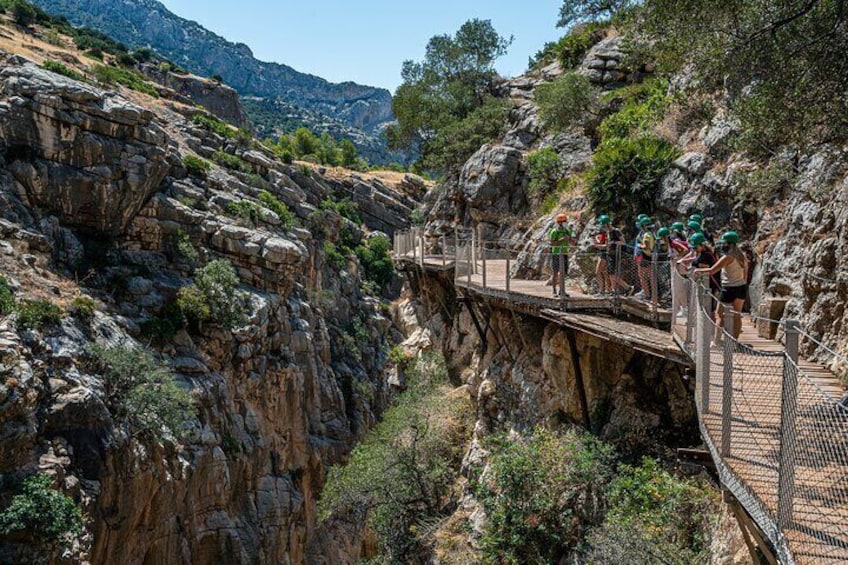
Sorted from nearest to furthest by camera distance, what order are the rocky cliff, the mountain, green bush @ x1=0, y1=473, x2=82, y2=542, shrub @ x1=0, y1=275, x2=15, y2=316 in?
green bush @ x1=0, y1=473, x2=82, y2=542 < the rocky cliff < shrub @ x1=0, y1=275, x2=15, y2=316 < the mountain

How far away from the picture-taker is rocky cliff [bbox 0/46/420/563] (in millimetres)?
16484

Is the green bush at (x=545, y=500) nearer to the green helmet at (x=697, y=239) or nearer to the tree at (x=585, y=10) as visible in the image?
the green helmet at (x=697, y=239)

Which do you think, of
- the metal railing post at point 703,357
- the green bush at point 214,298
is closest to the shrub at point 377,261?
the green bush at point 214,298

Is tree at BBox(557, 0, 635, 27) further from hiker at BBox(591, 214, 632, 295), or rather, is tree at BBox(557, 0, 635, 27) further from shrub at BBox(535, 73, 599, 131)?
hiker at BBox(591, 214, 632, 295)

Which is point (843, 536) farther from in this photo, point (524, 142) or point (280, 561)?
point (280, 561)

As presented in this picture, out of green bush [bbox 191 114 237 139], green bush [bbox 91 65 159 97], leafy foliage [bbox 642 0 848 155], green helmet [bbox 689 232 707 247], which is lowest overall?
green helmet [bbox 689 232 707 247]

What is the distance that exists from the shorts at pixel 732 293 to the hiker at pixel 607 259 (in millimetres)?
2491

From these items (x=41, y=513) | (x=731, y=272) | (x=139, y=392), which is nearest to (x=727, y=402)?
(x=731, y=272)

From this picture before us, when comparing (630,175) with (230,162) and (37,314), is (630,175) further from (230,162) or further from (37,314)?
(230,162)

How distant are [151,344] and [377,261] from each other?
2600cm

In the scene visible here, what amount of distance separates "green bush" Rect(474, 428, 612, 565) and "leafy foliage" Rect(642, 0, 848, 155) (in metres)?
5.85

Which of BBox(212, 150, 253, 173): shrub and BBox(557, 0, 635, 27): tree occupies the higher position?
BBox(557, 0, 635, 27): tree

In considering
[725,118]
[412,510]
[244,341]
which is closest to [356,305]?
[244,341]

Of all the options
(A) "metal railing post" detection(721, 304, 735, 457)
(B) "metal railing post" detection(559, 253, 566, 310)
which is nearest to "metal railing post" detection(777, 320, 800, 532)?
(A) "metal railing post" detection(721, 304, 735, 457)
